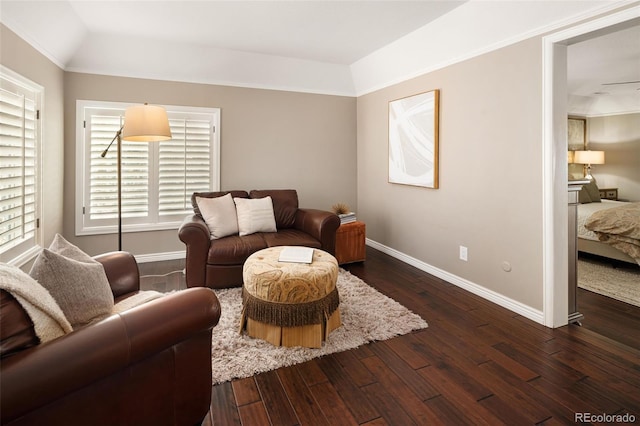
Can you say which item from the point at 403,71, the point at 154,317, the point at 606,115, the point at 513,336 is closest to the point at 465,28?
the point at 403,71

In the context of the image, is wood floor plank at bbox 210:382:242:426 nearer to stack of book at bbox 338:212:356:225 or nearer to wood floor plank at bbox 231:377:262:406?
wood floor plank at bbox 231:377:262:406

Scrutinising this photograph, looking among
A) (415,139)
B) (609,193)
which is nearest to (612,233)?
(415,139)

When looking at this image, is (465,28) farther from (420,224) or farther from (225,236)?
(225,236)

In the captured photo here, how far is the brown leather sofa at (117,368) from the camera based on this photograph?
3.49 ft

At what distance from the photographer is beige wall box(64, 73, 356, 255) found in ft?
13.4

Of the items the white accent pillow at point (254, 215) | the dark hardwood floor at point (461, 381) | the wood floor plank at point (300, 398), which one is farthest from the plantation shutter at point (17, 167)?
the wood floor plank at point (300, 398)

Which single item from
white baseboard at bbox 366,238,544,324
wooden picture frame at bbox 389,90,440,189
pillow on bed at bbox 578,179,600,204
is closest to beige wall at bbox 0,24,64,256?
wooden picture frame at bbox 389,90,440,189

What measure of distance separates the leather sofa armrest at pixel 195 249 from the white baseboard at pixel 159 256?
1.06m

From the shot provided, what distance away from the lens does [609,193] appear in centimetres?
695

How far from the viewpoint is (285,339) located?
2410mm

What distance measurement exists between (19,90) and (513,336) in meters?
4.37

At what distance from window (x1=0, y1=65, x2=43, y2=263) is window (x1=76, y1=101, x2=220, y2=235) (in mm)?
827

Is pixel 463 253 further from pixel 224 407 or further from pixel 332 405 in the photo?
pixel 224 407

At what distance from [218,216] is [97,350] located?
2.65m
